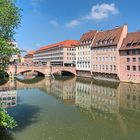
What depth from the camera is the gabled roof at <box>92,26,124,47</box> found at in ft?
253

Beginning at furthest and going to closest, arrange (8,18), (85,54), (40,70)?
(40,70)
(85,54)
(8,18)

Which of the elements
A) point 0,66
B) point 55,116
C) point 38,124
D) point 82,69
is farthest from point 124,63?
point 0,66

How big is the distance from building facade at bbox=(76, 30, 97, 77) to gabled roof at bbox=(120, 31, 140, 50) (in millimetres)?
18846

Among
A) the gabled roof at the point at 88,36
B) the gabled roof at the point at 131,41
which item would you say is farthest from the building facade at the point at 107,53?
the gabled roof at the point at 88,36

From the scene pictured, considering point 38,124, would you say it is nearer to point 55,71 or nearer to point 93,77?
point 93,77

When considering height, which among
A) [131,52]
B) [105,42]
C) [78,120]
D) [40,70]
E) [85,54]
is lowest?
[78,120]

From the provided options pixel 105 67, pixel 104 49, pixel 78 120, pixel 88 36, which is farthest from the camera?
pixel 88 36

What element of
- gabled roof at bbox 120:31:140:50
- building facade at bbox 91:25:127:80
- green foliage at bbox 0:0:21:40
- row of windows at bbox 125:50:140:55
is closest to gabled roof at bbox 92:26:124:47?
building facade at bbox 91:25:127:80

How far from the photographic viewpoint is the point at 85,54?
311 feet

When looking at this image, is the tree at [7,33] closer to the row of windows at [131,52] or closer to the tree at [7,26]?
the tree at [7,26]

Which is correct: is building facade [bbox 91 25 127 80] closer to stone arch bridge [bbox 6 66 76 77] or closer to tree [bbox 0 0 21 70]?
stone arch bridge [bbox 6 66 76 77]

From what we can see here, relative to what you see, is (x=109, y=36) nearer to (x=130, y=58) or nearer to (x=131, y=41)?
(x=131, y=41)

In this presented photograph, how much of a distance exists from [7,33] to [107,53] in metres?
60.1

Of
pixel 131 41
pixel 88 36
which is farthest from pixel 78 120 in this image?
pixel 88 36
